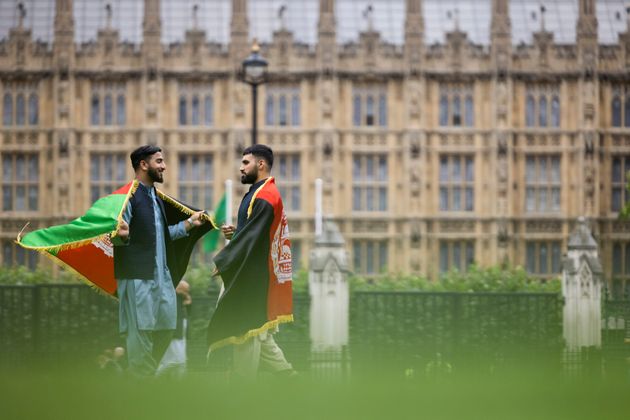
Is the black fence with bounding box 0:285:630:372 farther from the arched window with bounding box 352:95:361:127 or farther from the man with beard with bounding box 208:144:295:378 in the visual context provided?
the arched window with bounding box 352:95:361:127

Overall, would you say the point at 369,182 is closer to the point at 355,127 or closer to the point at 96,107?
the point at 355,127

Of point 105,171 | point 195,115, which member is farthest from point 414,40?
point 105,171

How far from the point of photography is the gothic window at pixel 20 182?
108ft

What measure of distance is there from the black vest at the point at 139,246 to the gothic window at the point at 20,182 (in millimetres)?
25961

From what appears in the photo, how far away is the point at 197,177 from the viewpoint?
107 feet

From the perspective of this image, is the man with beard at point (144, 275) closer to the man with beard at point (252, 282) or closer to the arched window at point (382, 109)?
the man with beard at point (252, 282)

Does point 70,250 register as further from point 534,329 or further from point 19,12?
point 19,12

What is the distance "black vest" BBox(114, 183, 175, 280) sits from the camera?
25.7 feet

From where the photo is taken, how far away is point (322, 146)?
105ft

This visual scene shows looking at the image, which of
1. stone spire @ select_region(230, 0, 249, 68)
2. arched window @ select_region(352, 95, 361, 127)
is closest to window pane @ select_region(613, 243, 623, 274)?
arched window @ select_region(352, 95, 361, 127)

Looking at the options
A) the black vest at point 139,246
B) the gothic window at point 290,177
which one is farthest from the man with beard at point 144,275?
the gothic window at point 290,177

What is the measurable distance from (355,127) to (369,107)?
799 millimetres

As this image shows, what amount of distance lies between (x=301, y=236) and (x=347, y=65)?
5665 mm

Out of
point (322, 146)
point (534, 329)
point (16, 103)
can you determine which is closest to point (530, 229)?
point (322, 146)
